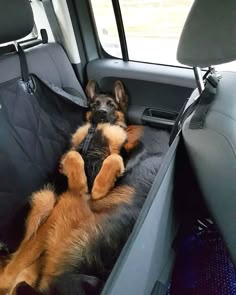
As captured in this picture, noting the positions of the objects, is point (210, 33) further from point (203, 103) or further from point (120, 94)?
point (120, 94)

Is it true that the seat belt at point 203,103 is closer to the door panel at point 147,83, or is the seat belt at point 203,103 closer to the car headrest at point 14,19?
the door panel at point 147,83

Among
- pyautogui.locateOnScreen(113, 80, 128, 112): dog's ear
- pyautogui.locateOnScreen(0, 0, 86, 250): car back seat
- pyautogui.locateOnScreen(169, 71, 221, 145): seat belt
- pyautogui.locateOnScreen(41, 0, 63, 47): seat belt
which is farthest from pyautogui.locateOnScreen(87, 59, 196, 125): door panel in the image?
pyautogui.locateOnScreen(169, 71, 221, 145): seat belt

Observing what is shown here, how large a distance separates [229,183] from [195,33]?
461 millimetres

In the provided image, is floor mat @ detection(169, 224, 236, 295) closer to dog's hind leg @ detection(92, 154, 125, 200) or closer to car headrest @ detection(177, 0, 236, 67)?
dog's hind leg @ detection(92, 154, 125, 200)

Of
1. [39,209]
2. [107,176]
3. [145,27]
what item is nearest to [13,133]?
[39,209]

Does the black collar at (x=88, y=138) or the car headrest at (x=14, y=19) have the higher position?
the car headrest at (x=14, y=19)

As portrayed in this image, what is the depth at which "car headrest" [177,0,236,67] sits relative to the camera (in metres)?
0.87

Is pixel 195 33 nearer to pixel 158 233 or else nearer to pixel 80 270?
pixel 158 233

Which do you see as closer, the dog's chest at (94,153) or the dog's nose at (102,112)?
the dog's chest at (94,153)

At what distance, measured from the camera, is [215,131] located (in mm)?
908

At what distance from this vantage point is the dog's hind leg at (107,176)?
4.71 ft

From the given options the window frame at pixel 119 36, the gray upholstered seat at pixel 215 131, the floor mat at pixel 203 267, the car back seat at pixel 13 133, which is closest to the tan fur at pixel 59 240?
the car back seat at pixel 13 133

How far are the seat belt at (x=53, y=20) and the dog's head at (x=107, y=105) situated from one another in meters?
0.36

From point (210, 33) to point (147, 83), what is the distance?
0.97 metres
